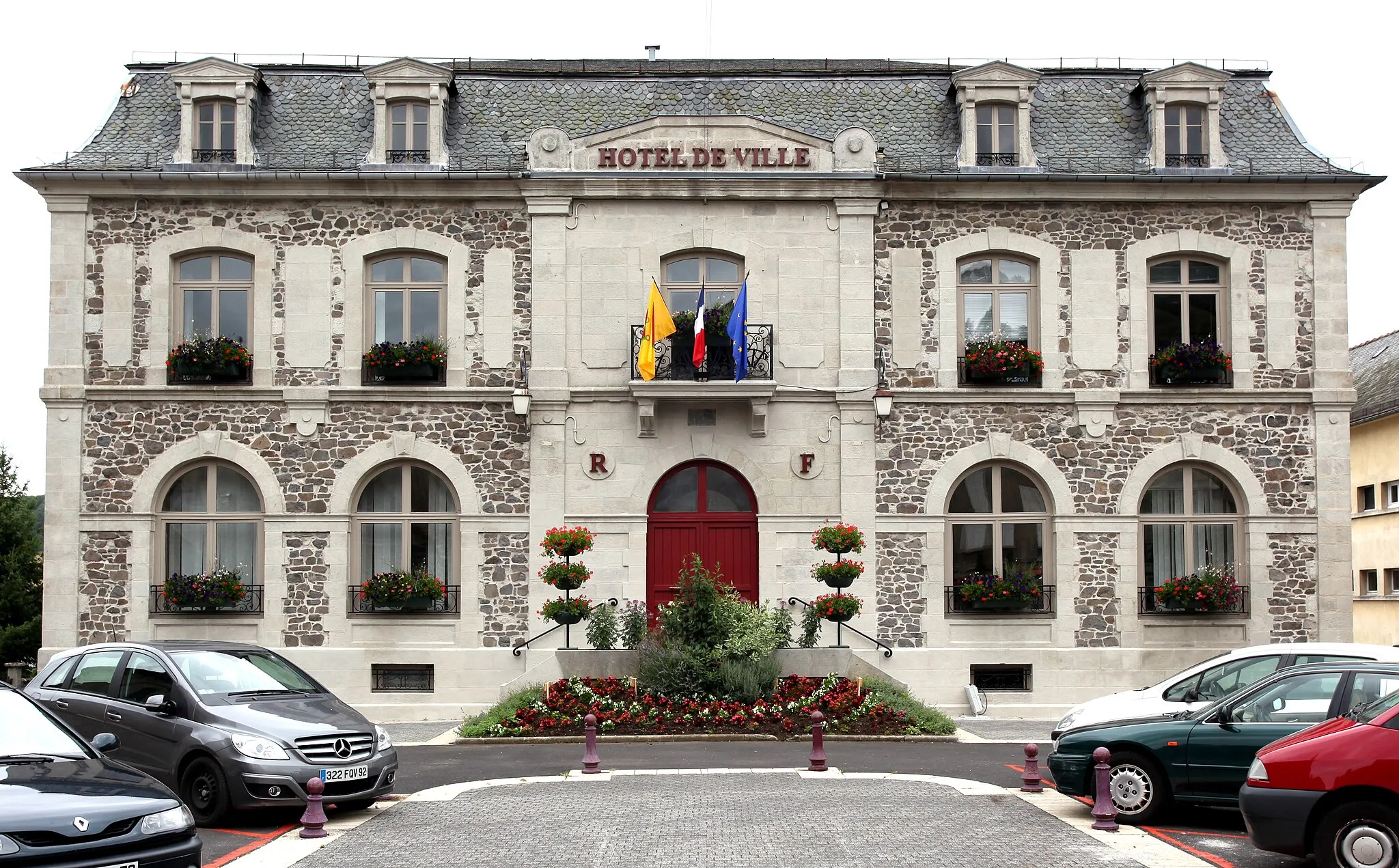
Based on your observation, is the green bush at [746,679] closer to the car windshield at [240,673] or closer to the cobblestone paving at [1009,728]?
the cobblestone paving at [1009,728]

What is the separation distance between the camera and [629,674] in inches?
787

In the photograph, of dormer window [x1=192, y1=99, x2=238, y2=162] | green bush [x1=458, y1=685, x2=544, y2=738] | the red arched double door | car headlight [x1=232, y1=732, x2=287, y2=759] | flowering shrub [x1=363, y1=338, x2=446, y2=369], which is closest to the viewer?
car headlight [x1=232, y1=732, x2=287, y2=759]

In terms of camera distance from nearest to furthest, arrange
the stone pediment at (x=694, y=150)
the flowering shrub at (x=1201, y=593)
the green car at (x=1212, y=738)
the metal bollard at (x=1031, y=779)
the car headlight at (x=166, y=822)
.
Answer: the car headlight at (x=166, y=822) < the green car at (x=1212, y=738) < the metal bollard at (x=1031, y=779) < the flowering shrub at (x=1201, y=593) < the stone pediment at (x=694, y=150)

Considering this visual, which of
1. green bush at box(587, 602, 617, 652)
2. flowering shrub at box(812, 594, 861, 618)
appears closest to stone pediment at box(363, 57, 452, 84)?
green bush at box(587, 602, 617, 652)

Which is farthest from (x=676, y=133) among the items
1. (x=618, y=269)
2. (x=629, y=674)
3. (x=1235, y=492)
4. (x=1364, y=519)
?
(x=1364, y=519)

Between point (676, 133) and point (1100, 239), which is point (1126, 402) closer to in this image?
point (1100, 239)

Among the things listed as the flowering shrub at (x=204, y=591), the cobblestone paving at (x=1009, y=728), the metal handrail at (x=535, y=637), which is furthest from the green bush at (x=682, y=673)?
the flowering shrub at (x=204, y=591)

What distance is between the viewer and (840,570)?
20.4 m

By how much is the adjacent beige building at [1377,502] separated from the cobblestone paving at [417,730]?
21.6m

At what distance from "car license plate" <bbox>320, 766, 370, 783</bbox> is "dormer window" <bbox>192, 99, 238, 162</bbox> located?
14014 millimetres

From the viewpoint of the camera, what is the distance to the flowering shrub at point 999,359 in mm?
22844

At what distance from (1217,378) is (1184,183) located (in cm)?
328

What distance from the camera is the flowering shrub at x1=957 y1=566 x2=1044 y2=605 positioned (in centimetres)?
2247

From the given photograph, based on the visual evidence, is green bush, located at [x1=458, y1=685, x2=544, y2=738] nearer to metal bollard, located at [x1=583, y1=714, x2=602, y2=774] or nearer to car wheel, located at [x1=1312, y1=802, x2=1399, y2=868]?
metal bollard, located at [x1=583, y1=714, x2=602, y2=774]
